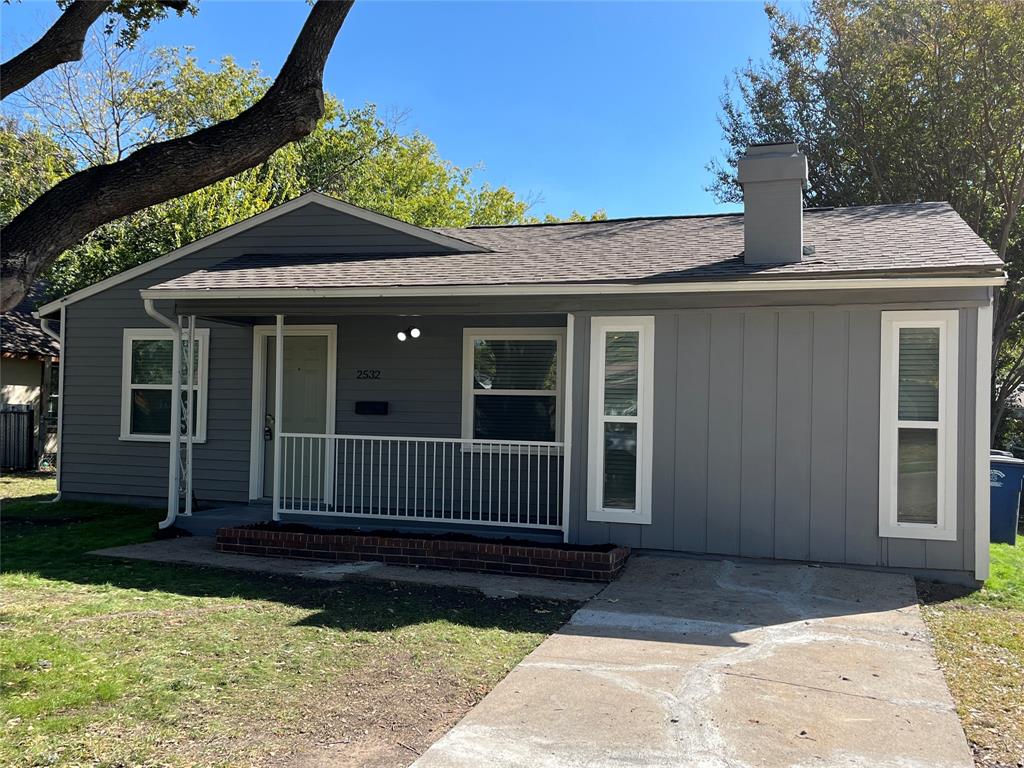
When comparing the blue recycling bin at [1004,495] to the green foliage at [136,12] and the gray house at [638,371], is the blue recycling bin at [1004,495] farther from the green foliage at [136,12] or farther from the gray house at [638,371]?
the green foliage at [136,12]

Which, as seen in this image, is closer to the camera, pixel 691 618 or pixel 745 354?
pixel 691 618

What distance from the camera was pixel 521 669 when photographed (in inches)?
185

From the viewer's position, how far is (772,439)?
7406mm

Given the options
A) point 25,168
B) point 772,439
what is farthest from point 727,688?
point 25,168

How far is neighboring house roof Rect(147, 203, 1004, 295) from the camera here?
24.0 ft

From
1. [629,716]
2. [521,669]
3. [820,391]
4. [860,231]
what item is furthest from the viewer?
[860,231]

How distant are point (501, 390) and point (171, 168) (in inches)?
211

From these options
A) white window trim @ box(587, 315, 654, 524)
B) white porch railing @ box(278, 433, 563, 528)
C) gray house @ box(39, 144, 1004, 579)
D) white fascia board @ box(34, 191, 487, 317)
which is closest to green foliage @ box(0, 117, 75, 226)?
white fascia board @ box(34, 191, 487, 317)

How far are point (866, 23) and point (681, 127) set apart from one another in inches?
259

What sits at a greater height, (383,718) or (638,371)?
(638,371)

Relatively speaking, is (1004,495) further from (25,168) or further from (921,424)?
(25,168)

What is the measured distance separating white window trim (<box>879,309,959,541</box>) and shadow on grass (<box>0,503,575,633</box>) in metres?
2.94

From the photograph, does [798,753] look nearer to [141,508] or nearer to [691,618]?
[691,618]

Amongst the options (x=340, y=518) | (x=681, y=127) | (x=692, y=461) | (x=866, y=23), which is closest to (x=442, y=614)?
(x=692, y=461)
